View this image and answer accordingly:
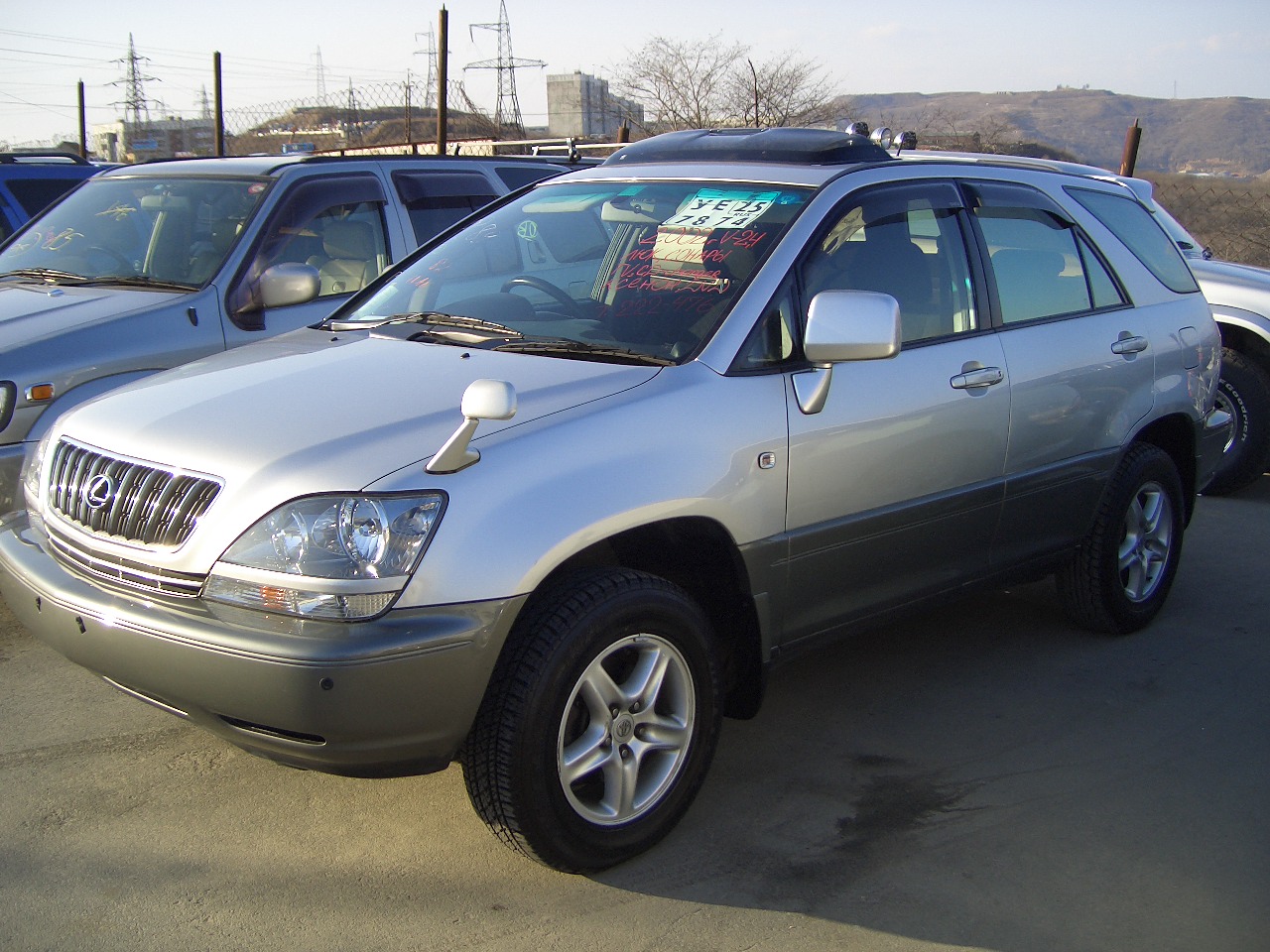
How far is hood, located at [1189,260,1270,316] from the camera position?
7.41 m

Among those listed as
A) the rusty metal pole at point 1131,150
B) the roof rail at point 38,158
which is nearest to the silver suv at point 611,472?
the roof rail at point 38,158

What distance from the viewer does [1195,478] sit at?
518 cm

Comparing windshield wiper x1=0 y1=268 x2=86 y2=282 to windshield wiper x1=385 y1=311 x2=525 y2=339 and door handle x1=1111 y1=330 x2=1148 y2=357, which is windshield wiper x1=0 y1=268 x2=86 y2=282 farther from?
door handle x1=1111 y1=330 x2=1148 y2=357

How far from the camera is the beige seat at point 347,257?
20.5 ft

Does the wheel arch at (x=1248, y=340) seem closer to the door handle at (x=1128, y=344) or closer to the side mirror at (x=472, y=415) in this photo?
the door handle at (x=1128, y=344)

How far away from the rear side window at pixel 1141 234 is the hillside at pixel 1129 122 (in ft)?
237

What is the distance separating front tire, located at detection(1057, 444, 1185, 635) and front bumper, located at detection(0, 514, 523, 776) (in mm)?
2812

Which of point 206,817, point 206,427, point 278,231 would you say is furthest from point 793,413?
point 278,231

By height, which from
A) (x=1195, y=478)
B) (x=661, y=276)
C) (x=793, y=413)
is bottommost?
(x=1195, y=478)

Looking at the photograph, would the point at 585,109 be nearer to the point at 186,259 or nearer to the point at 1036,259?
the point at 186,259

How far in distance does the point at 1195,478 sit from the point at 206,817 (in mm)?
4103

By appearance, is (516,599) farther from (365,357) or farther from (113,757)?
(113,757)

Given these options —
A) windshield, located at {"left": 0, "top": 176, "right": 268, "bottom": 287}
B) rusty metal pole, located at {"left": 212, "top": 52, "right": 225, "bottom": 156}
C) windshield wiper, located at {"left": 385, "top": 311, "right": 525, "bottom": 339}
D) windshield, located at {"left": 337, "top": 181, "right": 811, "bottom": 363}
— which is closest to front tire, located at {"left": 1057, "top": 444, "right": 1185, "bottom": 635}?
windshield, located at {"left": 337, "top": 181, "right": 811, "bottom": 363}

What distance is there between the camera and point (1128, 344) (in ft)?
15.1
